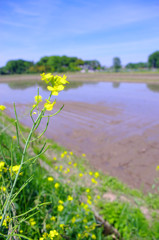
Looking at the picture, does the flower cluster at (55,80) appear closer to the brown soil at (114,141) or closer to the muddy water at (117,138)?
the brown soil at (114,141)

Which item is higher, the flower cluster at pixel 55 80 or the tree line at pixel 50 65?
the tree line at pixel 50 65

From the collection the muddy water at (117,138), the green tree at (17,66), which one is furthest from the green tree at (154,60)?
the muddy water at (117,138)

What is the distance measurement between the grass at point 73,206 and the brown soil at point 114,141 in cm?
53

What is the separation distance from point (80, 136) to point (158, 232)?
12.1 feet

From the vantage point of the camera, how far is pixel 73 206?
1.60 m

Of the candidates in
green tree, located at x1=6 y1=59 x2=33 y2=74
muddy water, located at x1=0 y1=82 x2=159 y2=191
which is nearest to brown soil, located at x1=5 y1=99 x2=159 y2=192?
muddy water, located at x1=0 y1=82 x2=159 y2=191

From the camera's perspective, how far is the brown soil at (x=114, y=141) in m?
3.50

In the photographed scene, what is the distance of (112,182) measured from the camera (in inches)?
120

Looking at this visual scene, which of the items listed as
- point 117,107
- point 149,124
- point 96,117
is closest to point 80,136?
point 96,117

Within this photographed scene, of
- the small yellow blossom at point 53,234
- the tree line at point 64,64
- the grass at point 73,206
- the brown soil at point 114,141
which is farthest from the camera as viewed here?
the tree line at point 64,64

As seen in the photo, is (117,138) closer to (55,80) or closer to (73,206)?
(73,206)

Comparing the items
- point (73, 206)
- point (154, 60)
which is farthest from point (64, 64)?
point (73, 206)

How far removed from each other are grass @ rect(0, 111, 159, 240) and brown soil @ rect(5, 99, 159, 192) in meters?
0.53

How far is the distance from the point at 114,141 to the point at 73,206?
3.43m
